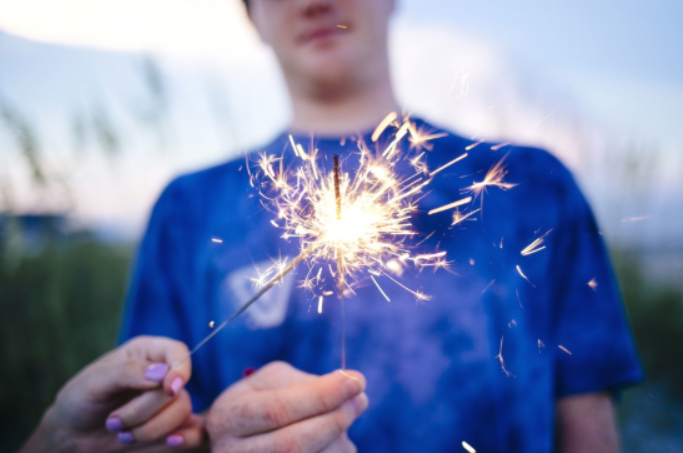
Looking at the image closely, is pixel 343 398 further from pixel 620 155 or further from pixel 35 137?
pixel 35 137

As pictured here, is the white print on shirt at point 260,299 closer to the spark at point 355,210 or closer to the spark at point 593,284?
the spark at point 355,210

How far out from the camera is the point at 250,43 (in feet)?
2.79

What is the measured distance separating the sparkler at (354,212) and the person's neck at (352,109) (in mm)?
42

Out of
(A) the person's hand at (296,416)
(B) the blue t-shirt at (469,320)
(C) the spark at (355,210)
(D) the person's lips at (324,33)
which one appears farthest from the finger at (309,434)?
(D) the person's lips at (324,33)

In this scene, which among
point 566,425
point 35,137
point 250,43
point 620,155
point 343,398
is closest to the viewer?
point 343,398

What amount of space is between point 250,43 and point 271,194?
0.34 metres

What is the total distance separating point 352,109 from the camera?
0.77m

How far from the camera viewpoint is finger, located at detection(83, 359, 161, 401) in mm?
651

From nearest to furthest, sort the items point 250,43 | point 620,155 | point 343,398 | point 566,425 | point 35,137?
1. point 343,398
2. point 566,425
3. point 250,43
4. point 620,155
5. point 35,137

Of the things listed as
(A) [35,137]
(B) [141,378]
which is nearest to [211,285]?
(B) [141,378]

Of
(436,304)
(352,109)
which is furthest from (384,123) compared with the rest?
(436,304)

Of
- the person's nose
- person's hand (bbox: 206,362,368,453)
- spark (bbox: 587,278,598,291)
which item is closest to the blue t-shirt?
spark (bbox: 587,278,598,291)

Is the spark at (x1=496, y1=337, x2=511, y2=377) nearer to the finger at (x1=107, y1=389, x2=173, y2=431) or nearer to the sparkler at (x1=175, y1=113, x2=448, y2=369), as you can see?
→ the sparkler at (x1=175, y1=113, x2=448, y2=369)

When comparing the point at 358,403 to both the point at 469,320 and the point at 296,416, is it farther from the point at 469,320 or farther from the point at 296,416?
the point at 469,320
